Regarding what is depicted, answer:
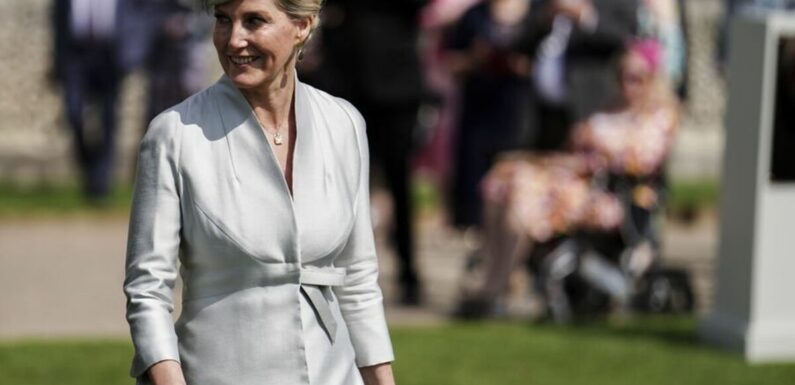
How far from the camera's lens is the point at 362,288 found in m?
4.22

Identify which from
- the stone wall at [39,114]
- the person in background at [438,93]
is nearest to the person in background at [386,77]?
the person in background at [438,93]

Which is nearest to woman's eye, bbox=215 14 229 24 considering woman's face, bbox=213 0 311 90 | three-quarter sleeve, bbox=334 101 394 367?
woman's face, bbox=213 0 311 90

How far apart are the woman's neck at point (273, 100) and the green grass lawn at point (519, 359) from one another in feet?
14.9

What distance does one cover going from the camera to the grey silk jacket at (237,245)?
12.9 ft

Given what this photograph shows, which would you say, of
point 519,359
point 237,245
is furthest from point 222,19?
point 519,359

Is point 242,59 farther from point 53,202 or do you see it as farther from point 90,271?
point 53,202

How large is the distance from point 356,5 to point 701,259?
3.73m

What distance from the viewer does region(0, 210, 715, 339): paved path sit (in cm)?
1044

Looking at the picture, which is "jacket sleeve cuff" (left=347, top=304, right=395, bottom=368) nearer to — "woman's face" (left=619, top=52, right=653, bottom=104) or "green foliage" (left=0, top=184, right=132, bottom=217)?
"woman's face" (left=619, top=52, right=653, bottom=104)

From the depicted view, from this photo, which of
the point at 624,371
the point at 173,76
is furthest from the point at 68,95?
the point at 624,371

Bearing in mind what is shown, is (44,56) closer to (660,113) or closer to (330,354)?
(660,113)

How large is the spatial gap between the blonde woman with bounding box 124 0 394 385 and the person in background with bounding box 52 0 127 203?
1123 cm

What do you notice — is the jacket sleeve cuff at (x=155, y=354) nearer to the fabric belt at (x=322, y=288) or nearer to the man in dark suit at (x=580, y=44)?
the fabric belt at (x=322, y=288)

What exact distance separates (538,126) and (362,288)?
709 centimetres
